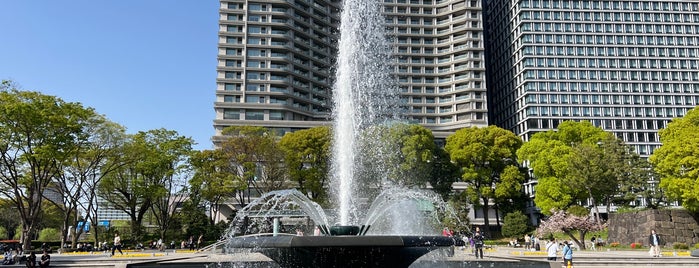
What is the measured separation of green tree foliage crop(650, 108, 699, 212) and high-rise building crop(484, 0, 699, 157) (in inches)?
1666

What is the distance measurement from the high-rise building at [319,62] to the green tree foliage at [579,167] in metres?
23.7

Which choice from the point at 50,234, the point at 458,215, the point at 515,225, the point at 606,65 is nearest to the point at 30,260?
the point at 458,215

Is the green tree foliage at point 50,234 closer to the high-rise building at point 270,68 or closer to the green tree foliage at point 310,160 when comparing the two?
the high-rise building at point 270,68

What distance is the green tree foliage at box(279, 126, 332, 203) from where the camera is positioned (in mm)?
50875

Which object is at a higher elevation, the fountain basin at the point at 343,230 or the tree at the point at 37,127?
the tree at the point at 37,127

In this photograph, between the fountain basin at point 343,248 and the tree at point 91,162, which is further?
the tree at point 91,162

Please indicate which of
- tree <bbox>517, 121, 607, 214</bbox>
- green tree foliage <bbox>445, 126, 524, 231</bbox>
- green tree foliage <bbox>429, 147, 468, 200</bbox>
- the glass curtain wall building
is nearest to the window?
green tree foliage <bbox>429, 147, 468, 200</bbox>

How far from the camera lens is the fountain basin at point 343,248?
1157 centimetres

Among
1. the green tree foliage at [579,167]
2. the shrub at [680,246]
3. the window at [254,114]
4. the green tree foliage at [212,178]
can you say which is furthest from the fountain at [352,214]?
the window at [254,114]

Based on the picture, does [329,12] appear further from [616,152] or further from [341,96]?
[341,96]

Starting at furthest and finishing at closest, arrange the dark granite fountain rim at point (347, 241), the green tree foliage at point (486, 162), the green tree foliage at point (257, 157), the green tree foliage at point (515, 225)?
the green tree foliage at point (486, 162), the green tree foliage at point (257, 157), the green tree foliage at point (515, 225), the dark granite fountain rim at point (347, 241)

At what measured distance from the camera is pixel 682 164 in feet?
123

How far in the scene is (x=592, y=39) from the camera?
3386 inches

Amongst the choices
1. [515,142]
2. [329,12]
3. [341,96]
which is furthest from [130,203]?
[329,12]
